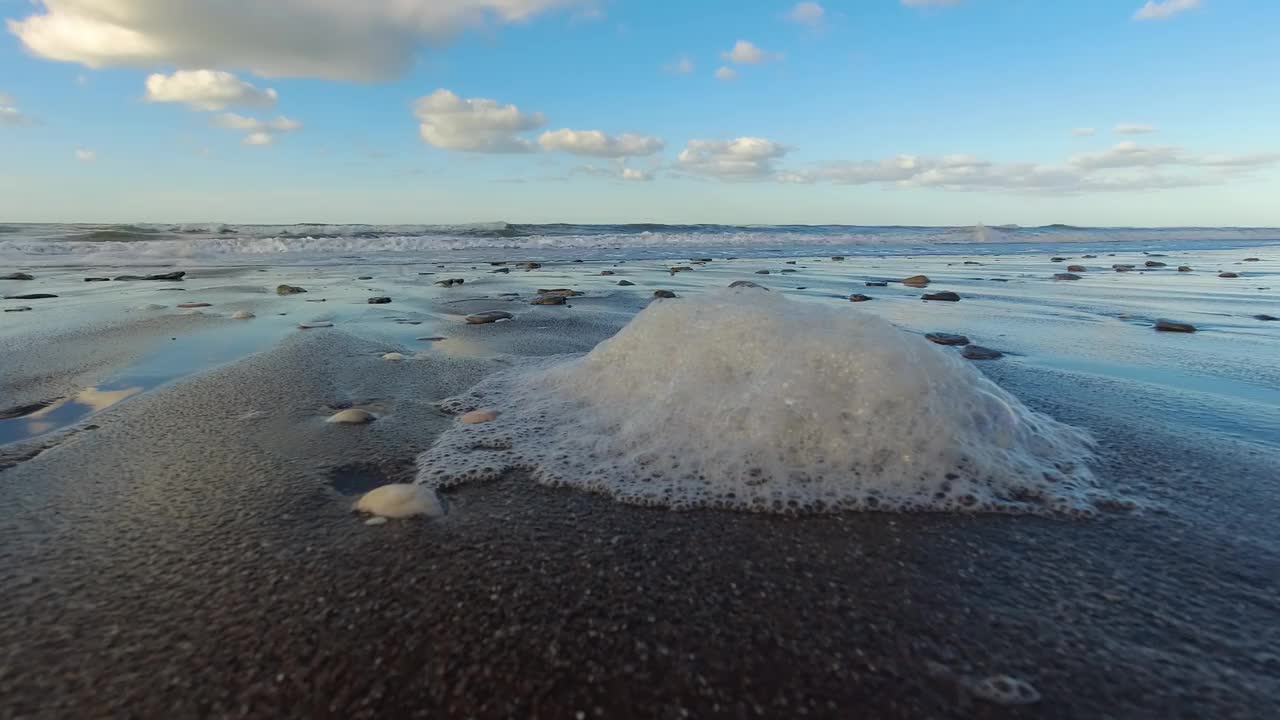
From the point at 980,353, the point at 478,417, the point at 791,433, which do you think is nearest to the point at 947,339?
the point at 980,353

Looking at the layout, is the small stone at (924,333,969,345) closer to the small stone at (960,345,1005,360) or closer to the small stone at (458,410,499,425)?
the small stone at (960,345,1005,360)

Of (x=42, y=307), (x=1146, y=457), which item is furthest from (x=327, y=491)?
(x=42, y=307)

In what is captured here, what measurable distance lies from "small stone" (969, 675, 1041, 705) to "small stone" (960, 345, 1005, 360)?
337 cm

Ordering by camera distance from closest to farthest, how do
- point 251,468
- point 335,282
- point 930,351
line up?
point 251,468 < point 930,351 < point 335,282

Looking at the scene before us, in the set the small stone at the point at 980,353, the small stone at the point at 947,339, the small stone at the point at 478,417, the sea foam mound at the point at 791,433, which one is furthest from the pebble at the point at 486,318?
the small stone at the point at 980,353

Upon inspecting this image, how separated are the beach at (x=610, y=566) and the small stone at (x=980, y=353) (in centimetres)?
60

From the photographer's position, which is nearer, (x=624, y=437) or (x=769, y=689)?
(x=769, y=689)

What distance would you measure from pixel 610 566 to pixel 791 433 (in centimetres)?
98

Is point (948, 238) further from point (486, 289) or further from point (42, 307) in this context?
point (42, 307)

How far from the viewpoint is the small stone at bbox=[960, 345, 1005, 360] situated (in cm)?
415

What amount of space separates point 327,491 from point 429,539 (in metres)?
0.53

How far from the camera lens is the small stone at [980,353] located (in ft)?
13.6

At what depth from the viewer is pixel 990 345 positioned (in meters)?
4.64

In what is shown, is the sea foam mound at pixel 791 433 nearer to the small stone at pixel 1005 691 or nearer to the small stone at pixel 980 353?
the small stone at pixel 1005 691
